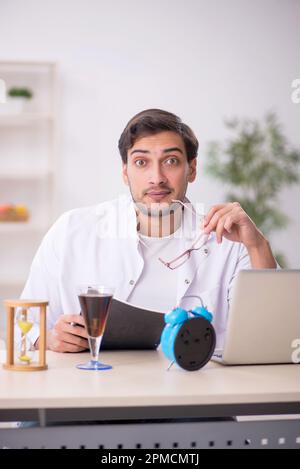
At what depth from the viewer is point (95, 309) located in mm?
1400

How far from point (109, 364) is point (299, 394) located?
1.49ft

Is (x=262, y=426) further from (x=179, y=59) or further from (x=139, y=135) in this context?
(x=179, y=59)

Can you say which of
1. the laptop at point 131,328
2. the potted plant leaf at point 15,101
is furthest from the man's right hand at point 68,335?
the potted plant leaf at point 15,101

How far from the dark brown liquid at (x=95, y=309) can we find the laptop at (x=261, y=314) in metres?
0.28

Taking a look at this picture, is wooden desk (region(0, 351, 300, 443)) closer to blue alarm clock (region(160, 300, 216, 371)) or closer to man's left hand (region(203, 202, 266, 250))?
blue alarm clock (region(160, 300, 216, 371))

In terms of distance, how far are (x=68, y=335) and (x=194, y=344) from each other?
0.36m

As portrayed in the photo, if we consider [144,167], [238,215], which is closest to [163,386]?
[238,215]

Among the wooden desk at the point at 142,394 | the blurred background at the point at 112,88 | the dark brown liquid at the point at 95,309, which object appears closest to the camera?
the wooden desk at the point at 142,394

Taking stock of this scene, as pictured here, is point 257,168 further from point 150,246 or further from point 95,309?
point 95,309

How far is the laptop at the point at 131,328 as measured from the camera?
1.60 m

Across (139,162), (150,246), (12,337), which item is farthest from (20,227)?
(12,337)

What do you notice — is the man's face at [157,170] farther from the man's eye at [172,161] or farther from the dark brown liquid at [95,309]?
the dark brown liquid at [95,309]

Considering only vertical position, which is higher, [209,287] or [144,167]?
[144,167]

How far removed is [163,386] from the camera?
1295mm
